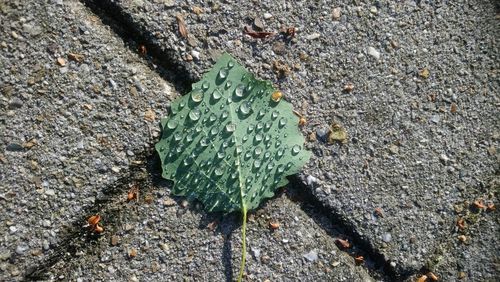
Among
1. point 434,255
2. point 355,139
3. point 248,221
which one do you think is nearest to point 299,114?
point 355,139

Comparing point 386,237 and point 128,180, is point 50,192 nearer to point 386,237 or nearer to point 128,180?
point 128,180

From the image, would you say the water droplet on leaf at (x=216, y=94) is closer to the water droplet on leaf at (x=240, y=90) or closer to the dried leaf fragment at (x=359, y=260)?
the water droplet on leaf at (x=240, y=90)

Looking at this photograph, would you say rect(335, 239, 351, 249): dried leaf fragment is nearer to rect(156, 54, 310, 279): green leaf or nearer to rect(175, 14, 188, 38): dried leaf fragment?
rect(156, 54, 310, 279): green leaf

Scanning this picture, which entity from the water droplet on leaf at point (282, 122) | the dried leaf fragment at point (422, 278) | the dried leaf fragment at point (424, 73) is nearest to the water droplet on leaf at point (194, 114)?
the water droplet on leaf at point (282, 122)

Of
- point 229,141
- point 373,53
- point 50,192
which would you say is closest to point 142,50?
point 229,141

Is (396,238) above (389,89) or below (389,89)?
below

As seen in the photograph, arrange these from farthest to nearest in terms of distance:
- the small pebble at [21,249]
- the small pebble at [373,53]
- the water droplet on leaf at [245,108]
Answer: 1. the small pebble at [373,53]
2. the water droplet on leaf at [245,108]
3. the small pebble at [21,249]

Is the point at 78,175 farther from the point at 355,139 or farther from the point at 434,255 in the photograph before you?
the point at 434,255

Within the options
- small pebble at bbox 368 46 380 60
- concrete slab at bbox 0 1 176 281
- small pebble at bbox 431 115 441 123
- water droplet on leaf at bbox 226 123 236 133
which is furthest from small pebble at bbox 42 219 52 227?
small pebble at bbox 431 115 441 123
